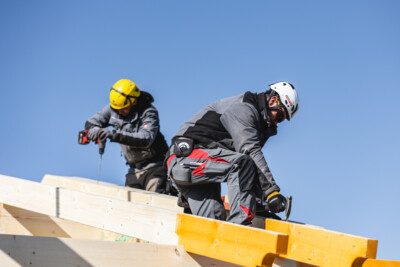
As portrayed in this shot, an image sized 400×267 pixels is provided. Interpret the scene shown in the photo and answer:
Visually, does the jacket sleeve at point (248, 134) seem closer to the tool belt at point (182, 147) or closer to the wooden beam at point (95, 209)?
the tool belt at point (182, 147)

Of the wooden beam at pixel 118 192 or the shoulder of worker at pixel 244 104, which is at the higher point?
the shoulder of worker at pixel 244 104

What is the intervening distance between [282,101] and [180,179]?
3.91ft

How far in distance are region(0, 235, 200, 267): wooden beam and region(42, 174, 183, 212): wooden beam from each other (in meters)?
1.98

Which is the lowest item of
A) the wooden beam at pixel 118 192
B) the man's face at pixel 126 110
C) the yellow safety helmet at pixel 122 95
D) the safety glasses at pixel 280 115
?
the wooden beam at pixel 118 192

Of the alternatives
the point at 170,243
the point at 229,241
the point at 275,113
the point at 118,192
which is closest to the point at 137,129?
the point at 118,192

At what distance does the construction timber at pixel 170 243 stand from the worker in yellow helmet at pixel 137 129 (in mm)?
1978

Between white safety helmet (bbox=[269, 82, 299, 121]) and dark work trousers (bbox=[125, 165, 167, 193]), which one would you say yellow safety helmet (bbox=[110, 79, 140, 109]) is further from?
white safety helmet (bbox=[269, 82, 299, 121])

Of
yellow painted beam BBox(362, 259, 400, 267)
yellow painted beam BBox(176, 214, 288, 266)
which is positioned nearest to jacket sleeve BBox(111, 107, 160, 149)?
yellow painted beam BBox(176, 214, 288, 266)

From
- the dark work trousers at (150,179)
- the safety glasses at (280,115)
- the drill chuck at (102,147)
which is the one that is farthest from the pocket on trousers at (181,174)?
the dark work trousers at (150,179)

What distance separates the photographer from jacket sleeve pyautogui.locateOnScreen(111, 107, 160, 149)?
22.5ft

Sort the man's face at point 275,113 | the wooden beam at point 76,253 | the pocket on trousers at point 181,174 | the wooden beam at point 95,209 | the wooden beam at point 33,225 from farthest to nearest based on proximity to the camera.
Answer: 1. the wooden beam at point 33,225
2. the man's face at point 275,113
3. the pocket on trousers at point 181,174
4. the wooden beam at point 95,209
5. the wooden beam at point 76,253

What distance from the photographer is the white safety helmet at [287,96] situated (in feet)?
15.9

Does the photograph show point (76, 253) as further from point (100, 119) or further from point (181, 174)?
point (100, 119)

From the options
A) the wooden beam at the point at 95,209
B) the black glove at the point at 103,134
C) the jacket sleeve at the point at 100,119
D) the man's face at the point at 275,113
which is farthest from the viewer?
the jacket sleeve at the point at 100,119
